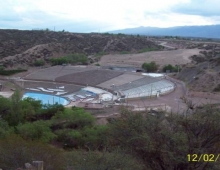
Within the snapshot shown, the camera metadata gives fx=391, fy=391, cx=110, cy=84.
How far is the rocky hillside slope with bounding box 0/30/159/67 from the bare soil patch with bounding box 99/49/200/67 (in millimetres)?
9291

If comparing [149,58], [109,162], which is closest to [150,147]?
[109,162]

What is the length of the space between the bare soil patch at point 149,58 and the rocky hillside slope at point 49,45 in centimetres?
929

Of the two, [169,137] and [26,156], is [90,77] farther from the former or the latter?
[169,137]

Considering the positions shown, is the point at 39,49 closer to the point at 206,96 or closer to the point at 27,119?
the point at 206,96

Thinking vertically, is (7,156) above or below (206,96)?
above

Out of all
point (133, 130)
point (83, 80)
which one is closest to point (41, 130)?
point (133, 130)

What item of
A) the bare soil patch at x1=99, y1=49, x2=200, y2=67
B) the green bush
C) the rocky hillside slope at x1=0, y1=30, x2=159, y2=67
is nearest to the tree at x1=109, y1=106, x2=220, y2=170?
the green bush

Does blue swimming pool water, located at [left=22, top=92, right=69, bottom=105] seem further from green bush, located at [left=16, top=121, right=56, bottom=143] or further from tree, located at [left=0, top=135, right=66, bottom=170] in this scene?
tree, located at [left=0, top=135, right=66, bottom=170]

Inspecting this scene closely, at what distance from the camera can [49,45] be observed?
80.6m

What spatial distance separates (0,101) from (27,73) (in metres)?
31.5

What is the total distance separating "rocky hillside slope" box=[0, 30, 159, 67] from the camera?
73062 millimetres

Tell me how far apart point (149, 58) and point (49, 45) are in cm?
2076

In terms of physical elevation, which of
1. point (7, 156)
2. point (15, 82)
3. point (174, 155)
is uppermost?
point (174, 155)

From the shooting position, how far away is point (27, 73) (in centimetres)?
5912
